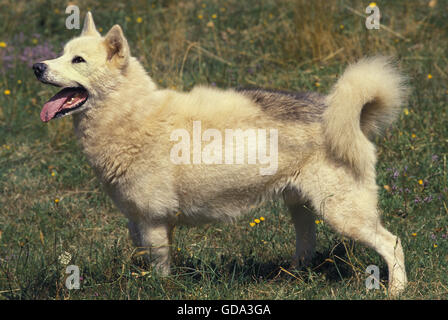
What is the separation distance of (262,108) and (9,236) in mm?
2477

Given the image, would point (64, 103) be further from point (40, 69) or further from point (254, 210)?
point (254, 210)

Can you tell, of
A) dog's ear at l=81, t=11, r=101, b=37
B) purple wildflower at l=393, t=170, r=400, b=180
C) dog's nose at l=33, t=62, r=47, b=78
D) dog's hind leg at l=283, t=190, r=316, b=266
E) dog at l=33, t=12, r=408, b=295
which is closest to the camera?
dog's nose at l=33, t=62, r=47, b=78

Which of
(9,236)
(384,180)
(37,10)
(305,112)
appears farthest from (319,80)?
(37,10)

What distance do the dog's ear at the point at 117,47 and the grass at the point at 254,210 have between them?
1341mm

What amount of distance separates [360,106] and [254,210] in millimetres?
1616

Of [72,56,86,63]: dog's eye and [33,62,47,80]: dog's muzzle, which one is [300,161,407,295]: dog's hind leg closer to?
[72,56,86,63]: dog's eye

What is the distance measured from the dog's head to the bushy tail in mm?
1452

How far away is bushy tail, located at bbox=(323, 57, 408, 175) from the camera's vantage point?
12.5 feet

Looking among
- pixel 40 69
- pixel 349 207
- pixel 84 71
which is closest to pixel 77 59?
pixel 84 71

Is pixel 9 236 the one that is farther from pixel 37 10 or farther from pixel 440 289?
pixel 37 10

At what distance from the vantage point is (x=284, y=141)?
3.87 metres

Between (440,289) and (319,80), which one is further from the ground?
(319,80)

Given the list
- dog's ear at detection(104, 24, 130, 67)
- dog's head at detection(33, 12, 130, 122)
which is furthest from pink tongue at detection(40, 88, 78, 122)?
dog's ear at detection(104, 24, 130, 67)

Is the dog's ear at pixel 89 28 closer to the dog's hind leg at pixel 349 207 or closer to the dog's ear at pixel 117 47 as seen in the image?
the dog's ear at pixel 117 47
